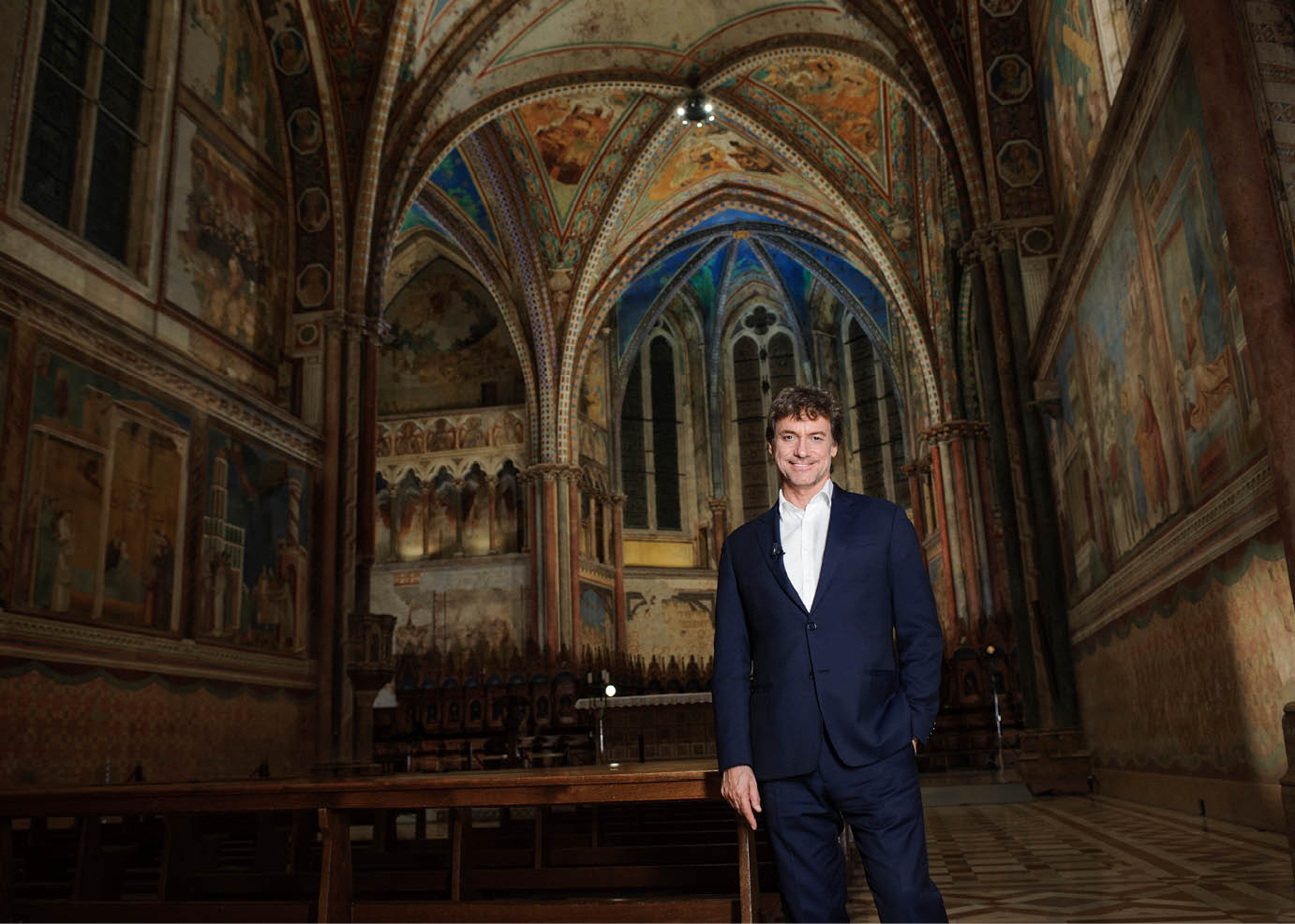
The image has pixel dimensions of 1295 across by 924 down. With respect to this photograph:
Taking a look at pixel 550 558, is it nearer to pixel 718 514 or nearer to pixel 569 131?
pixel 718 514

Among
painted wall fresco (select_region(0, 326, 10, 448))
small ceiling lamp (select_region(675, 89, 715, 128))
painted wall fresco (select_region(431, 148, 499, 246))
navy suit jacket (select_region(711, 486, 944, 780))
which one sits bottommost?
navy suit jacket (select_region(711, 486, 944, 780))

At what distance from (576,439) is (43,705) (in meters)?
15.3

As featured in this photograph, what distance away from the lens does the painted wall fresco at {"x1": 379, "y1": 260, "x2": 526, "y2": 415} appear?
23875 mm

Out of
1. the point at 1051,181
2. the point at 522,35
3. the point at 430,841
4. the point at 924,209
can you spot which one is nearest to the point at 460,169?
the point at 522,35

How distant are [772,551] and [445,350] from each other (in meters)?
22.1

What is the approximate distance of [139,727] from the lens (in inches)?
364

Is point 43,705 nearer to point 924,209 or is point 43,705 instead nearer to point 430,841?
point 430,841

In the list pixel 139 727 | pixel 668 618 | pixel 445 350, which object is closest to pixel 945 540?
pixel 668 618

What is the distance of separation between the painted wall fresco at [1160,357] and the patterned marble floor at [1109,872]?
1.82m

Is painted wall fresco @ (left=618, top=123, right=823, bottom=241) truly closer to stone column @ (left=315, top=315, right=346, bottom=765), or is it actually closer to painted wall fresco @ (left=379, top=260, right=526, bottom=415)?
painted wall fresco @ (left=379, top=260, right=526, bottom=415)

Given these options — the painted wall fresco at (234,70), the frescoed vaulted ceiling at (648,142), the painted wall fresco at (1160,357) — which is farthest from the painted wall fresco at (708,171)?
the painted wall fresco at (1160,357)

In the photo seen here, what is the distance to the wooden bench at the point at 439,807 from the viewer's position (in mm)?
3244

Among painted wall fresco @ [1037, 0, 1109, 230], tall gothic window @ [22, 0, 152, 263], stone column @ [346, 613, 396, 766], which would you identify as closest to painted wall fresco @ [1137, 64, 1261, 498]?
painted wall fresco @ [1037, 0, 1109, 230]

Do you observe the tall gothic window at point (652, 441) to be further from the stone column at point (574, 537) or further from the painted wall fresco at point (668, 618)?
the stone column at point (574, 537)
